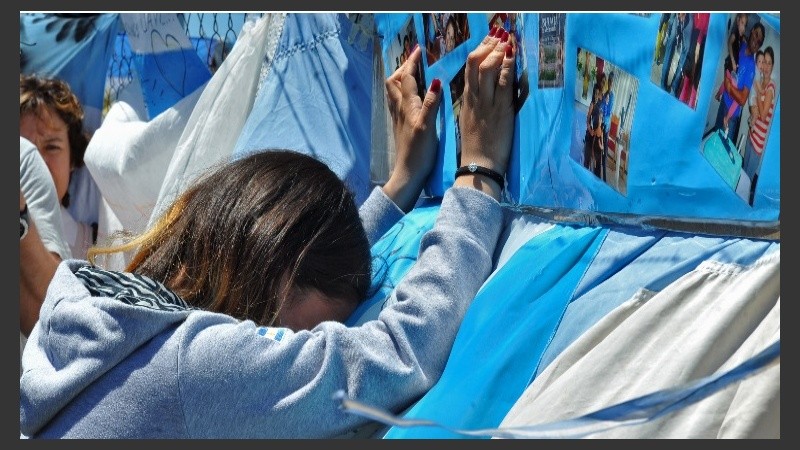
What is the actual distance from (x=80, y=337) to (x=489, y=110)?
68 cm

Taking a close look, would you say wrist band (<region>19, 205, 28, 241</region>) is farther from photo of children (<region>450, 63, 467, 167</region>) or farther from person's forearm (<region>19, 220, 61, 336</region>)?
photo of children (<region>450, 63, 467, 167</region>)

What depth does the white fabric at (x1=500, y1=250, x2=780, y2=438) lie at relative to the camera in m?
0.83

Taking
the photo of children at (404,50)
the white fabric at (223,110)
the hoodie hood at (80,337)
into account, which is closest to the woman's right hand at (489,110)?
the photo of children at (404,50)

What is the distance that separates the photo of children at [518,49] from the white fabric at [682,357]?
42cm

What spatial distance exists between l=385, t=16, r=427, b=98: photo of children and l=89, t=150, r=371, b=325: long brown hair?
37 centimetres

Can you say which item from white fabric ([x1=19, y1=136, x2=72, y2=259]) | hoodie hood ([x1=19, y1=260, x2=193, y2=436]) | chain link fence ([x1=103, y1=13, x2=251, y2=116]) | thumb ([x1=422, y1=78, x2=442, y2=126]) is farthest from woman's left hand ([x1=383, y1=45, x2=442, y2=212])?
white fabric ([x1=19, y1=136, x2=72, y2=259])

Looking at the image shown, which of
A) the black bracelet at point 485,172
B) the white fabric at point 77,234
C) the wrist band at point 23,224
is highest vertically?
the black bracelet at point 485,172

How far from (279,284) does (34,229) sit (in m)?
1.09

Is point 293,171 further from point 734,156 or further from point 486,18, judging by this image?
point 734,156

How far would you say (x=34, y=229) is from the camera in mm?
2035

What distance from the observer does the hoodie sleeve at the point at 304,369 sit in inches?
39.0

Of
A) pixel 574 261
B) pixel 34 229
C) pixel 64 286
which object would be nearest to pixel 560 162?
pixel 574 261

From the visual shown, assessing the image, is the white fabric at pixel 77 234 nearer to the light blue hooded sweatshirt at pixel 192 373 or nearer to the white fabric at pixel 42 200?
the white fabric at pixel 42 200

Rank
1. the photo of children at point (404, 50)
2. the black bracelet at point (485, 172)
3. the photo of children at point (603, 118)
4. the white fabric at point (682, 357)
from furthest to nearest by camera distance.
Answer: the photo of children at point (404, 50), the black bracelet at point (485, 172), the photo of children at point (603, 118), the white fabric at point (682, 357)
